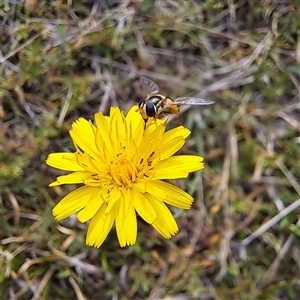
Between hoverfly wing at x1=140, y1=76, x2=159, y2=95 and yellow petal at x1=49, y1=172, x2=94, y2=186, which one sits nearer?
yellow petal at x1=49, y1=172, x2=94, y2=186

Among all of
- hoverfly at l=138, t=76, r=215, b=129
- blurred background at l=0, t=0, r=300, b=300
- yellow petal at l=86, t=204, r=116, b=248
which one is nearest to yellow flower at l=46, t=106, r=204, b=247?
yellow petal at l=86, t=204, r=116, b=248

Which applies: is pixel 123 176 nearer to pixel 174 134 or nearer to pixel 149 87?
pixel 174 134

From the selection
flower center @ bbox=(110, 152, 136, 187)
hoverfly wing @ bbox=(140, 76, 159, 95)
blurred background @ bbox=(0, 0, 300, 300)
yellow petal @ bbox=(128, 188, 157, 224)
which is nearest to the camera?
yellow petal @ bbox=(128, 188, 157, 224)

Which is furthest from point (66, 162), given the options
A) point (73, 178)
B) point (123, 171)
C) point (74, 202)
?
point (123, 171)

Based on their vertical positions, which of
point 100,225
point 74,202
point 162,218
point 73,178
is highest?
point 73,178

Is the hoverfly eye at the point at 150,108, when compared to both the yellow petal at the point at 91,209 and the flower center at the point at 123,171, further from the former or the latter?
the yellow petal at the point at 91,209

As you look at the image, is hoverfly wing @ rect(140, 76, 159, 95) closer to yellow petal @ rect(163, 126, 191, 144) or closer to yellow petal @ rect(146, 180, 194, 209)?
yellow petal @ rect(163, 126, 191, 144)
